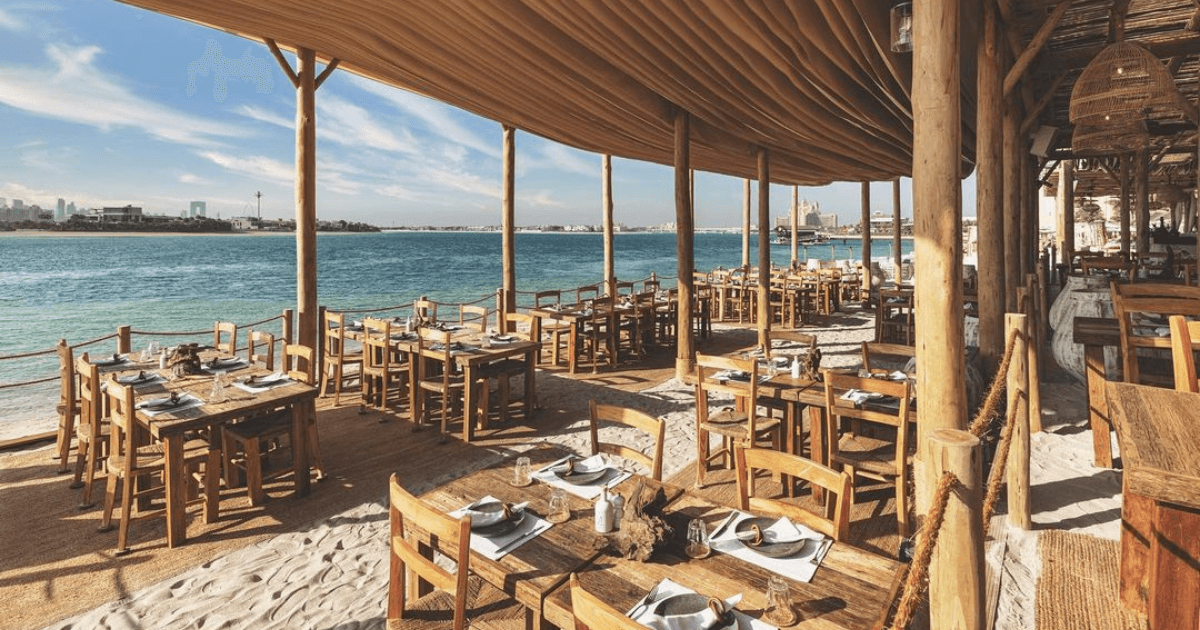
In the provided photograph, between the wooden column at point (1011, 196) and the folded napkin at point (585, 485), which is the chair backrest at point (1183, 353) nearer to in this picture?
the folded napkin at point (585, 485)

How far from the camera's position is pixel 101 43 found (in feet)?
178

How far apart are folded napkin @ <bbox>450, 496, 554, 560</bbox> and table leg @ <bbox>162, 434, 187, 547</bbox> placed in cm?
253

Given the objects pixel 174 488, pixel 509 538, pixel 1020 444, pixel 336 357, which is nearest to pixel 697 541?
pixel 509 538

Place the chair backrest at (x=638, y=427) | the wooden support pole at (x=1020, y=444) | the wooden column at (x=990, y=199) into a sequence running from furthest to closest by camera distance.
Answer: the wooden column at (x=990, y=199)
the wooden support pole at (x=1020, y=444)
the chair backrest at (x=638, y=427)

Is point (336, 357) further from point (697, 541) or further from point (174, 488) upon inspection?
point (697, 541)

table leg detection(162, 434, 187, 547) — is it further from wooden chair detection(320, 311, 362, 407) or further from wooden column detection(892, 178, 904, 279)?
wooden column detection(892, 178, 904, 279)

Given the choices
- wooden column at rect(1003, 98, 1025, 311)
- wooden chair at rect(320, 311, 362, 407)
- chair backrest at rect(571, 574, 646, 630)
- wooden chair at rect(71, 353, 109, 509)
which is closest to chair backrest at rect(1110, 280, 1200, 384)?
wooden column at rect(1003, 98, 1025, 311)

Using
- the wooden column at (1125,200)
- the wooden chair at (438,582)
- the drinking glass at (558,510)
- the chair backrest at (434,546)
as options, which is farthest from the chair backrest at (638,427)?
the wooden column at (1125,200)

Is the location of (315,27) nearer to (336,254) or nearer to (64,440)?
(64,440)

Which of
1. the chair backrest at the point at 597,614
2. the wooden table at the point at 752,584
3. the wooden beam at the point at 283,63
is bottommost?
the wooden table at the point at 752,584

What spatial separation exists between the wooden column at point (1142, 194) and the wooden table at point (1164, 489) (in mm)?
12717

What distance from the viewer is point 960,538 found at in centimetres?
146

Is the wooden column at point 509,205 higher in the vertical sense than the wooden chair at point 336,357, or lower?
higher

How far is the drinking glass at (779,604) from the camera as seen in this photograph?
5.06ft
